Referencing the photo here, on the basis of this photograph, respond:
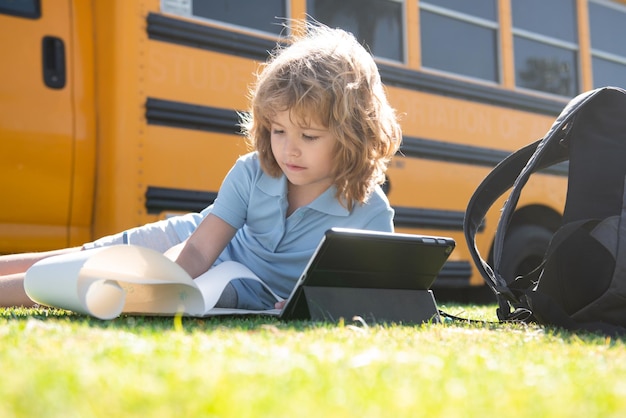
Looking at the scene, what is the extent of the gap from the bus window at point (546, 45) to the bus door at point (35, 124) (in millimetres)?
2060

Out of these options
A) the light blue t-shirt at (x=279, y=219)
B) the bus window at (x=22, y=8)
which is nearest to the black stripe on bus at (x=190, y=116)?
the bus window at (x=22, y=8)

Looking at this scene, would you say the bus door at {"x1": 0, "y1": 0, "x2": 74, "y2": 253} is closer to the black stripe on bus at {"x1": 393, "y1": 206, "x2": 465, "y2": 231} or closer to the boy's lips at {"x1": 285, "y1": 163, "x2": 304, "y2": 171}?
the boy's lips at {"x1": 285, "y1": 163, "x2": 304, "y2": 171}

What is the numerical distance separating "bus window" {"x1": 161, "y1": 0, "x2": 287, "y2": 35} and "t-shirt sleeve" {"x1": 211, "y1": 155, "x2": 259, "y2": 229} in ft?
2.46

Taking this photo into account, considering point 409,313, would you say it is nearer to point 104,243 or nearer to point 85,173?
point 104,243

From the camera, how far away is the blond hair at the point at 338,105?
1.71 metres

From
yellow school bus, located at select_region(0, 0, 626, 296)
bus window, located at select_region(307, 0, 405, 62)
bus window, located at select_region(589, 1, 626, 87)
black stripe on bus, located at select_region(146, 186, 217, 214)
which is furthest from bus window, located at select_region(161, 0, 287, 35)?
bus window, located at select_region(589, 1, 626, 87)

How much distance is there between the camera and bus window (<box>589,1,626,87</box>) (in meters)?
3.79

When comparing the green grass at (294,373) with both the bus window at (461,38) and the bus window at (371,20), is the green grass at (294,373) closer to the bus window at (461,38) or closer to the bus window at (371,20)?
the bus window at (371,20)

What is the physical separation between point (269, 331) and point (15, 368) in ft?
1.58

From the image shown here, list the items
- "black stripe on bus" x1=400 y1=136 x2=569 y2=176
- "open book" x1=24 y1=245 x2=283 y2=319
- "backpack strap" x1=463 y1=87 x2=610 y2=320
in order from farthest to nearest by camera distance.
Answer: "black stripe on bus" x1=400 y1=136 x2=569 y2=176, "backpack strap" x1=463 y1=87 x2=610 y2=320, "open book" x1=24 y1=245 x2=283 y2=319

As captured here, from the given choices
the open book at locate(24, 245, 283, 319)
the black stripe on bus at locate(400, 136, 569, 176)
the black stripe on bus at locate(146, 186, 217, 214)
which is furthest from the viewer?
the black stripe on bus at locate(400, 136, 569, 176)

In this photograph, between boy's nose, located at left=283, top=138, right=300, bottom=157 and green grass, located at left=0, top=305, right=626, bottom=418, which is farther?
boy's nose, located at left=283, top=138, right=300, bottom=157

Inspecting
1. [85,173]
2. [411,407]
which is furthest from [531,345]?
[85,173]

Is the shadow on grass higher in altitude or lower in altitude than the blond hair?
lower
